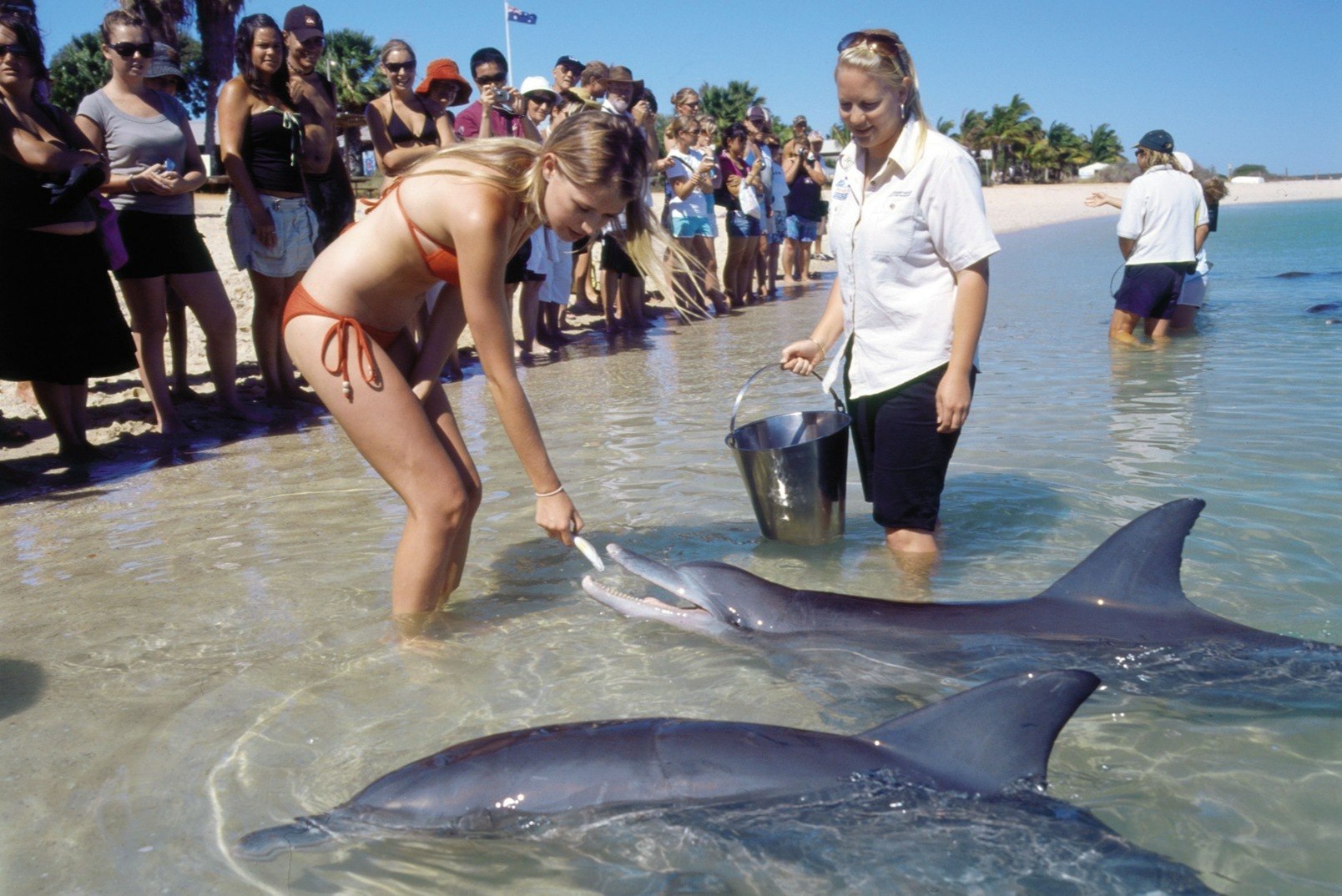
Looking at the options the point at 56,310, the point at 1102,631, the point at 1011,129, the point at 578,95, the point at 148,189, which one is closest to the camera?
the point at 1102,631

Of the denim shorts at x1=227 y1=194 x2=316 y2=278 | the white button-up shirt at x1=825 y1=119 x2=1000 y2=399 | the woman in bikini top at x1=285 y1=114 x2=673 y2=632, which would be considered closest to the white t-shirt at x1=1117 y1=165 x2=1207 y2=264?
the white button-up shirt at x1=825 y1=119 x2=1000 y2=399

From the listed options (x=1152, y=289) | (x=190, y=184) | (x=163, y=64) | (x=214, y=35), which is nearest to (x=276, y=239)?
(x=190, y=184)

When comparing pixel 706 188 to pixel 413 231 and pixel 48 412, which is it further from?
pixel 413 231

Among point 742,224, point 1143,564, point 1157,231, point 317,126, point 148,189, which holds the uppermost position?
point 317,126

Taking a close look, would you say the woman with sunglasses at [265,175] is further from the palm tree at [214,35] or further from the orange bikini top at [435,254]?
the palm tree at [214,35]

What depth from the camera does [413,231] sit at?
12.0ft

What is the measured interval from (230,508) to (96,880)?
327 centimetres

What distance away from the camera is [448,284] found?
13.1ft

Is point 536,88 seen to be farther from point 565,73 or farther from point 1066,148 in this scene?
point 1066,148

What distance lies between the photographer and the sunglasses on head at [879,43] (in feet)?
12.6

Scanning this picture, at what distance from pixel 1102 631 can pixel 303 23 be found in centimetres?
658

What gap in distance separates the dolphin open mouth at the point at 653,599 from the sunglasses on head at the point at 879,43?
1973mm

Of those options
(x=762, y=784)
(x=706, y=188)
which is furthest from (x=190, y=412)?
(x=706, y=188)

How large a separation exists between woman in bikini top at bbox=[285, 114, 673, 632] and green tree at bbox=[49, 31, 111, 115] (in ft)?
167
